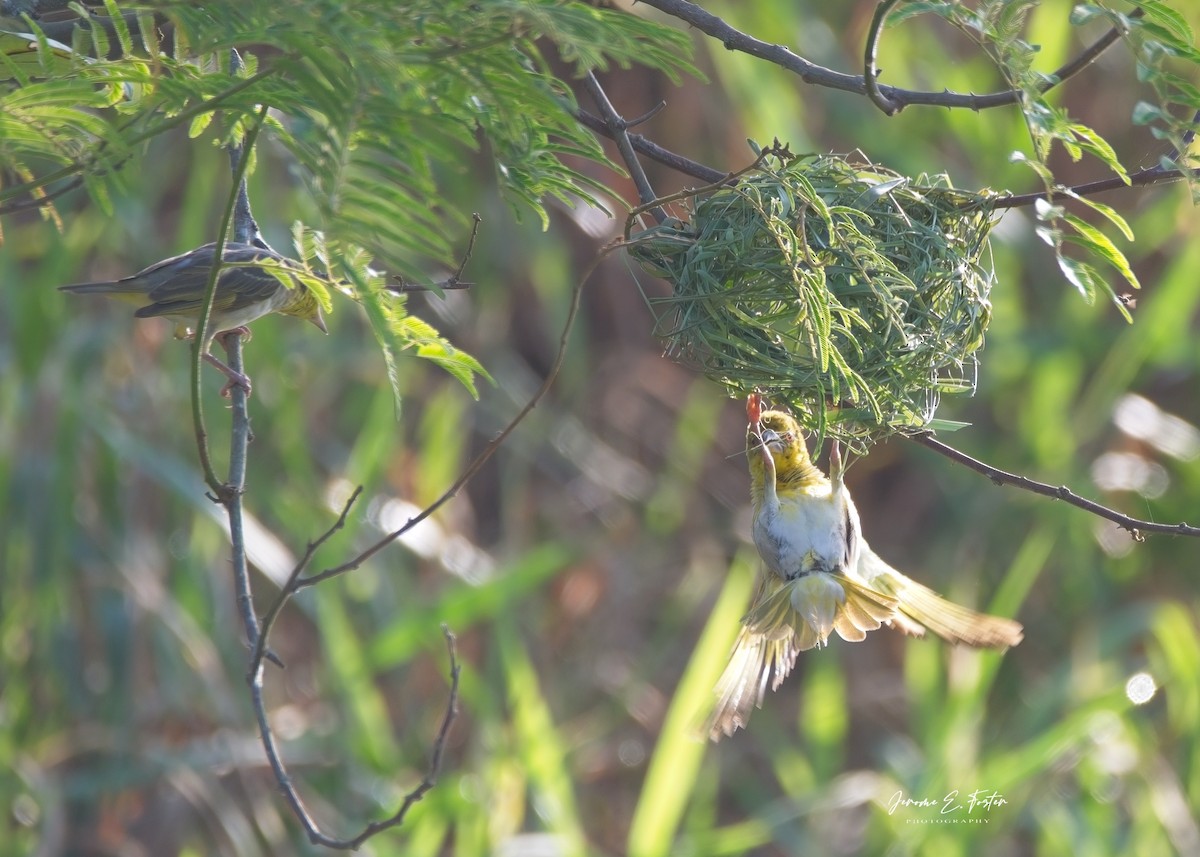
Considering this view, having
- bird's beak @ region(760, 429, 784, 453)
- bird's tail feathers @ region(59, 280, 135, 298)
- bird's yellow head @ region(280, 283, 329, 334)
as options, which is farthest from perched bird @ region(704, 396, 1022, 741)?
bird's tail feathers @ region(59, 280, 135, 298)

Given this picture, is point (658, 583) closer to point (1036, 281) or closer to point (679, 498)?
point (679, 498)

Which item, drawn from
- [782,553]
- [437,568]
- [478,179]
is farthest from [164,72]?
[478,179]

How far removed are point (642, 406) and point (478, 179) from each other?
1.51 m

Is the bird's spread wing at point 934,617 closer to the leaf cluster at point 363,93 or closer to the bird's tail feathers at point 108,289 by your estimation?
the leaf cluster at point 363,93

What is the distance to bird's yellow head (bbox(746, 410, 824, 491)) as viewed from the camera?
9.61ft

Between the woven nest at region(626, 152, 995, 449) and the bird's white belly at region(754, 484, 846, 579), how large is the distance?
20.6 inches

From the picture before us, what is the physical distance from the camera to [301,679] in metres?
5.95

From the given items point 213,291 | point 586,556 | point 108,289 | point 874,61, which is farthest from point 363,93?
point 586,556

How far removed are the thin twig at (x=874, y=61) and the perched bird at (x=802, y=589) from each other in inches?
31.5

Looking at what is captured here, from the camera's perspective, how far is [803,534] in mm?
3023

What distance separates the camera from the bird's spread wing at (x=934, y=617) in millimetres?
2797

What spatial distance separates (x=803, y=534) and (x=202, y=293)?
60.6 inches
